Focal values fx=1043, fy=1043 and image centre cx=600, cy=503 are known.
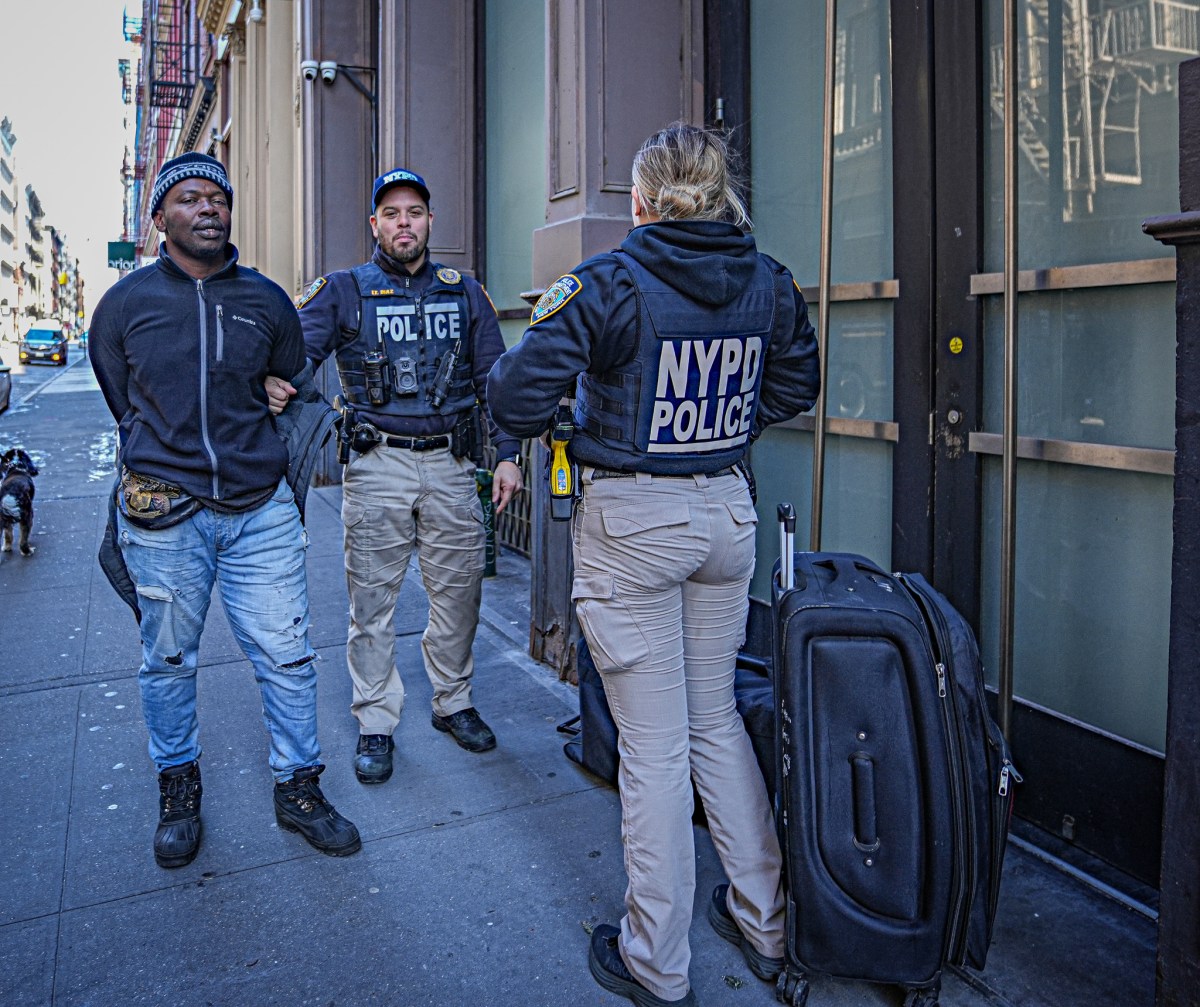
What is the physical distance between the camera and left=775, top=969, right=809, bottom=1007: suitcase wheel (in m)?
2.55

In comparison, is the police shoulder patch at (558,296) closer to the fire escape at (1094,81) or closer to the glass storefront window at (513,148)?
the fire escape at (1094,81)

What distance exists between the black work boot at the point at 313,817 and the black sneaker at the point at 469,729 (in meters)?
0.72

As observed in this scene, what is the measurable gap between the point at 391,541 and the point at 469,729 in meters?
0.83

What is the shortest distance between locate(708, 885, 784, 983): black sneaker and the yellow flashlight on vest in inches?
45.7

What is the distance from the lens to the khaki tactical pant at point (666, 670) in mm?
2512

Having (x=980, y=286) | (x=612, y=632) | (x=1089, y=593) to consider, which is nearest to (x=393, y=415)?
(x=612, y=632)

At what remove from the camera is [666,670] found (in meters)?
2.55

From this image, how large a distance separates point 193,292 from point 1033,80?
2766mm

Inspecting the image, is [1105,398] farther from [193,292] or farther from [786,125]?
[193,292]

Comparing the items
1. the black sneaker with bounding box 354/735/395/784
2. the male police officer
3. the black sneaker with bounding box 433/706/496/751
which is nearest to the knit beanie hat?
the male police officer

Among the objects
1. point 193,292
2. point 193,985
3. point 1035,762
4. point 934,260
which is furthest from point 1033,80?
point 193,985

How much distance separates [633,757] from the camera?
2.55 meters

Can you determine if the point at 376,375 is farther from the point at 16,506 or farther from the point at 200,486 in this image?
the point at 16,506

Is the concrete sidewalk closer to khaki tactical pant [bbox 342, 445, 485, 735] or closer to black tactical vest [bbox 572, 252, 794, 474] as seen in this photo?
khaki tactical pant [bbox 342, 445, 485, 735]
